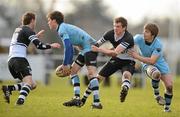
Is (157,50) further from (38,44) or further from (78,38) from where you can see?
(38,44)

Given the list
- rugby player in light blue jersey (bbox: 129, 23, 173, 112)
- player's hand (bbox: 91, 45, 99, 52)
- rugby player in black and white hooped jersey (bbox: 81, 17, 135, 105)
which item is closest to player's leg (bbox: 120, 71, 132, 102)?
rugby player in black and white hooped jersey (bbox: 81, 17, 135, 105)

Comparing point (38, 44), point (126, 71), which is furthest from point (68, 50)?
point (126, 71)

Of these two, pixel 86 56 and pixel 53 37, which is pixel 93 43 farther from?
pixel 53 37

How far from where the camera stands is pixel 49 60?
36.9m

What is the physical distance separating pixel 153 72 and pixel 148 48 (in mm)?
740

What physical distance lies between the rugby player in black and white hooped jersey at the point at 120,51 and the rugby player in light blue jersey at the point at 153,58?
34cm

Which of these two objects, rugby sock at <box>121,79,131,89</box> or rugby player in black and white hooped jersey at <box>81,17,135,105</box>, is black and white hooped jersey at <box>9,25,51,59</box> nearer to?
rugby player in black and white hooped jersey at <box>81,17,135,105</box>

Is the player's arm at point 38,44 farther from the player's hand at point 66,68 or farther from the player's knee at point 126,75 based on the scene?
the player's knee at point 126,75

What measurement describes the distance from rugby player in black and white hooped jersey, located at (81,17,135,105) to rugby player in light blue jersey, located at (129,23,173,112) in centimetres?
34

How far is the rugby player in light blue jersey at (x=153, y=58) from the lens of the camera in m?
17.1

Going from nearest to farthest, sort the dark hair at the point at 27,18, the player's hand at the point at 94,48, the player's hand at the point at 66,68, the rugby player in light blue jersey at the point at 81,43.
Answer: the player's hand at the point at 94,48, the player's hand at the point at 66,68, the rugby player in light blue jersey at the point at 81,43, the dark hair at the point at 27,18

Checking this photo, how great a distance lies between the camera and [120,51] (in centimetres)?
1734

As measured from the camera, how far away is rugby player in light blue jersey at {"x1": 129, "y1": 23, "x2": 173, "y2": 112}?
1712cm

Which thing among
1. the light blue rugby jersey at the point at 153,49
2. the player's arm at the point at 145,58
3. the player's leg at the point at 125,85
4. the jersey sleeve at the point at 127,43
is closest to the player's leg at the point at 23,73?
the player's leg at the point at 125,85
